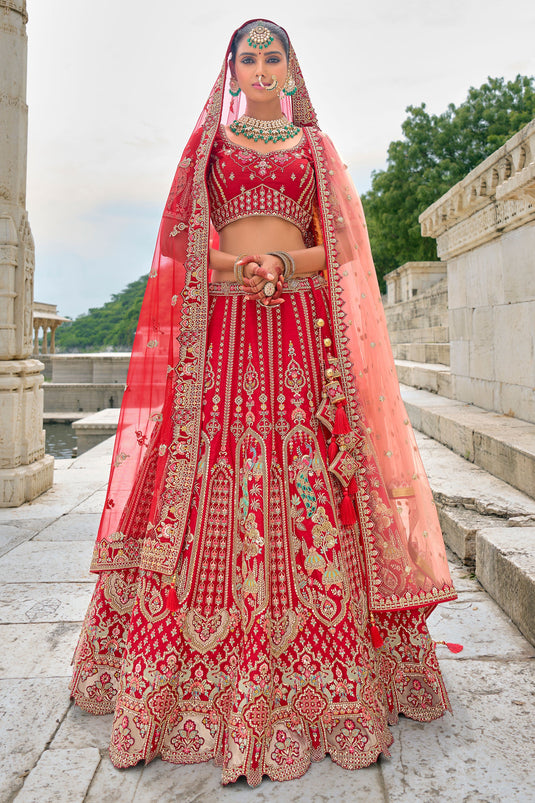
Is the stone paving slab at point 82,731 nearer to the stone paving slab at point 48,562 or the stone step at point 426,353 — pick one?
the stone paving slab at point 48,562

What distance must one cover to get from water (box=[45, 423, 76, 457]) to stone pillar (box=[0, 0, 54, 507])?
31.8 ft

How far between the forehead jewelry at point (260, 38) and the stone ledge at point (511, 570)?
207 cm

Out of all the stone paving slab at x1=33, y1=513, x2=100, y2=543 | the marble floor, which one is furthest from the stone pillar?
the marble floor

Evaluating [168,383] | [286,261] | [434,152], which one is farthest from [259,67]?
[434,152]

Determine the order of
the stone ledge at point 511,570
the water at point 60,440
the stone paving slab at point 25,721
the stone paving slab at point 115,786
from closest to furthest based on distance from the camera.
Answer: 1. the stone paving slab at point 115,786
2. the stone paving slab at point 25,721
3. the stone ledge at point 511,570
4. the water at point 60,440

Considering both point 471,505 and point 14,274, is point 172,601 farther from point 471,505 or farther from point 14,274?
point 14,274

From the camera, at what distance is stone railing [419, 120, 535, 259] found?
315cm

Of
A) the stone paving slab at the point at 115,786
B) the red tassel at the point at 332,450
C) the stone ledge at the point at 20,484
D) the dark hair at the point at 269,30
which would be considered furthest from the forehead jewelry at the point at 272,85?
the stone ledge at the point at 20,484

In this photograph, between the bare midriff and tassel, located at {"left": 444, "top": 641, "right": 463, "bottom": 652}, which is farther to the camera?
tassel, located at {"left": 444, "top": 641, "right": 463, "bottom": 652}

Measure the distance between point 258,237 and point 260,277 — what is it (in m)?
0.22

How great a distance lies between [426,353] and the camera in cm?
871

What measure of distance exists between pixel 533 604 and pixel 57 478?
14.9 ft

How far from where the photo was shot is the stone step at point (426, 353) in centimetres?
795

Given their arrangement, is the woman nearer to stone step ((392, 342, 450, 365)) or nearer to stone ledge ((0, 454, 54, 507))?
stone ledge ((0, 454, 54, 507))
